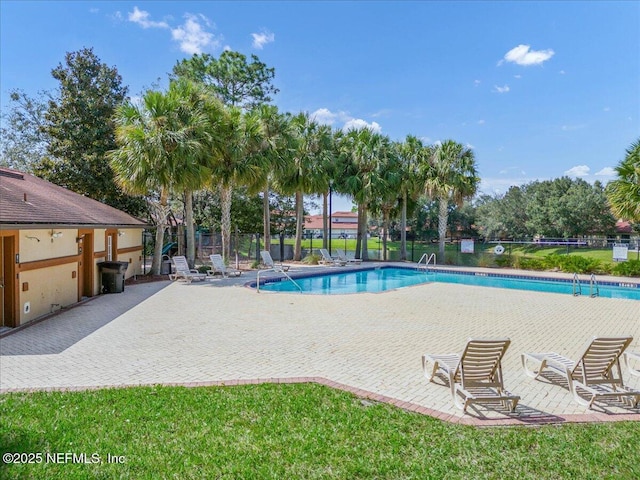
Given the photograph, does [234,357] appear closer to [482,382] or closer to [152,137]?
[482,382]

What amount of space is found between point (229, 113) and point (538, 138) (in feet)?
78.4

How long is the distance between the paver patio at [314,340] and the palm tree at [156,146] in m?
4.87

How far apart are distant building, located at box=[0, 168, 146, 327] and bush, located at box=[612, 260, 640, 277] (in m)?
23.6

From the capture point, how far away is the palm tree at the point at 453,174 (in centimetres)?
2497

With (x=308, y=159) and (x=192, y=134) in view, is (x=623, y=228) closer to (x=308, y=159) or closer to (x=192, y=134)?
(x=308, y=159)

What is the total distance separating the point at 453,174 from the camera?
2512 cm

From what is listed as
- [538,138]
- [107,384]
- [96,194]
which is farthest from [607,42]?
[96,194]

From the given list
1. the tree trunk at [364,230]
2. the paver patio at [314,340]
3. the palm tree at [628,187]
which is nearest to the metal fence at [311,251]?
the tree trunk at [364,230]

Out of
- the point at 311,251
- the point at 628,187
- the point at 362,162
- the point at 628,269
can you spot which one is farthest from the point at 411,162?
the point at 628,269

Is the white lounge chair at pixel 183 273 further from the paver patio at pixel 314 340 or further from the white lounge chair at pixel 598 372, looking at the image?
the white lounge chair at pixel 598 372

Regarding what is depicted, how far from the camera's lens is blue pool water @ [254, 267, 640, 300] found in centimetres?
1670

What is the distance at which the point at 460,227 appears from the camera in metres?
48.8

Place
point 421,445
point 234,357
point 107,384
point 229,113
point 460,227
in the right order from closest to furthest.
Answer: point 421,445 < point 107,384 < point 234,357 < point 229,113 < point 460,227

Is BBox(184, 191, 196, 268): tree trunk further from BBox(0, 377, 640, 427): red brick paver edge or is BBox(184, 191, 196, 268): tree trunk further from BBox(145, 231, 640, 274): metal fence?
BBox(0, 377, 640, 427): red brick paver edge
